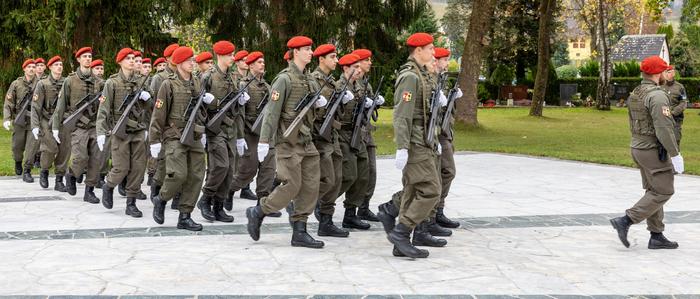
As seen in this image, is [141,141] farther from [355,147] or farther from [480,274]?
[480,274]

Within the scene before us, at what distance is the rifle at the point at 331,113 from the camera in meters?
7.90

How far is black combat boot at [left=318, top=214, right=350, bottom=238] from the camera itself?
8328 millimetres

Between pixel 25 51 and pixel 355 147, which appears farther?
pixel 25 51

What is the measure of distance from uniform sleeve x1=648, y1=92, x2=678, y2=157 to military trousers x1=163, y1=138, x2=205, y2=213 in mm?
4353

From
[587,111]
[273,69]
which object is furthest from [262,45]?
[587,111]

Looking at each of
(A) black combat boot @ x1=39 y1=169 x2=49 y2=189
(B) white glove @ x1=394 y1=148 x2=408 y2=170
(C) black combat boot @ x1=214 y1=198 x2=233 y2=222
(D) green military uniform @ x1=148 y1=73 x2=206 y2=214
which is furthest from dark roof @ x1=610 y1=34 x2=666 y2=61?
(B) white glove @ x1=394 y1=148 x2=408 y2=170

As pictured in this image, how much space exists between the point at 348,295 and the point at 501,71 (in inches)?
1818

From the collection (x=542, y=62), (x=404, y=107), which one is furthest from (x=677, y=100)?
(x=542, y=62)

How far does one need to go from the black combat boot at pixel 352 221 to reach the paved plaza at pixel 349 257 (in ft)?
0.50

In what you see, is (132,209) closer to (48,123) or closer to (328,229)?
(328,229)

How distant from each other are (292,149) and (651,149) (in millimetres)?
3205

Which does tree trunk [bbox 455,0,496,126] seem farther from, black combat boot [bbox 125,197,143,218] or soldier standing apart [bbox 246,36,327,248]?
soldier standing apart [bbox 246,36,327,248]

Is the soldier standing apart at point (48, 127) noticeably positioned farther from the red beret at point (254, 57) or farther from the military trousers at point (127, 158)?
the red beret at point (254, 57)

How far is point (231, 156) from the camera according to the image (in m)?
Answer: 9.61
